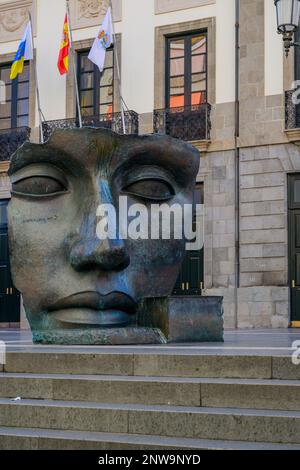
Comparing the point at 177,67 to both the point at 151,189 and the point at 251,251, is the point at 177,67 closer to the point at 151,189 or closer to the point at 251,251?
the point at 251,251

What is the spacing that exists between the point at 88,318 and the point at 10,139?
17.2 metres

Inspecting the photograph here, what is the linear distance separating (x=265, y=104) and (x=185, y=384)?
16.0 m

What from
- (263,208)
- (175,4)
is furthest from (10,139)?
(263,208)

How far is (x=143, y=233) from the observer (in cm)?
755

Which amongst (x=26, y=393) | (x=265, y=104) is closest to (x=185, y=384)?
(x=26, y=393)

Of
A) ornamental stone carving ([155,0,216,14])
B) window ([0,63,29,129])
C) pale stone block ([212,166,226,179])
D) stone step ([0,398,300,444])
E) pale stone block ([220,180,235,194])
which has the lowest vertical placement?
stone step ([0,398,300,444])

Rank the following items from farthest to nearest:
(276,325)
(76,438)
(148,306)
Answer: (276,325) < (148,306) < (76,438)

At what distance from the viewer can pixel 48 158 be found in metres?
7.34

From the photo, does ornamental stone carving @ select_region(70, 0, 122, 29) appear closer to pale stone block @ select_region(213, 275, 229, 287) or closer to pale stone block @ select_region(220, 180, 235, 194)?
pale stone block @ select_region(220, 180, 235, 194)

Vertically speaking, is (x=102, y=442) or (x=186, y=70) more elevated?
(x=186, y=70)

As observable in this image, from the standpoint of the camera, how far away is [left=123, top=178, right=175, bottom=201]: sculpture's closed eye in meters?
7.56

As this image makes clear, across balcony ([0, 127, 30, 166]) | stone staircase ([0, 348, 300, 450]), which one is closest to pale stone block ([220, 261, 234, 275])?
balcony ([0, 127, 30, 166])
